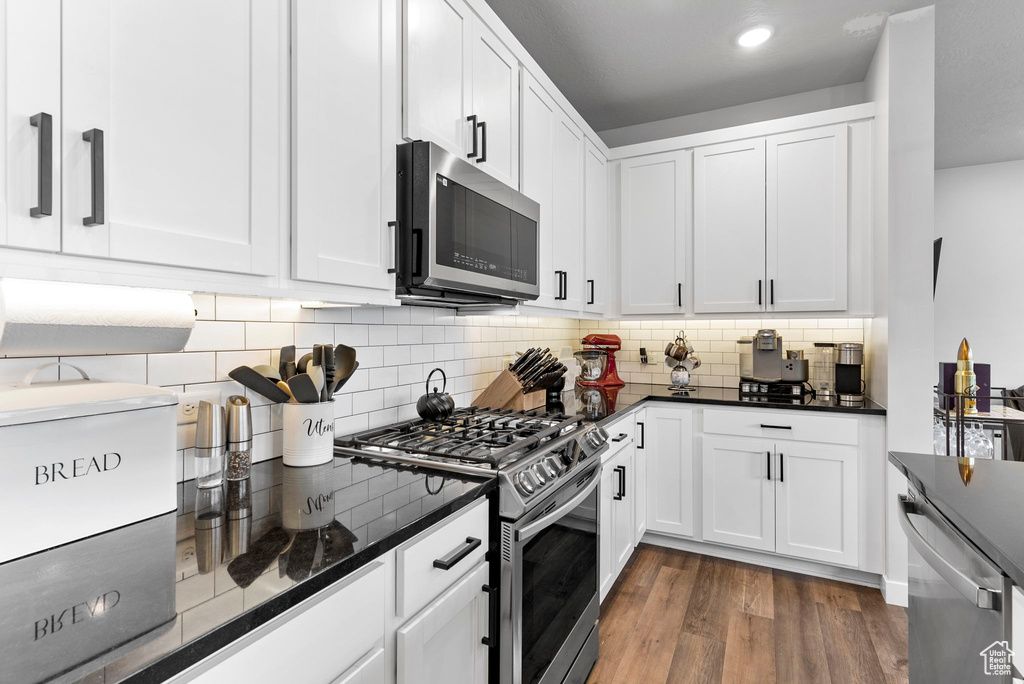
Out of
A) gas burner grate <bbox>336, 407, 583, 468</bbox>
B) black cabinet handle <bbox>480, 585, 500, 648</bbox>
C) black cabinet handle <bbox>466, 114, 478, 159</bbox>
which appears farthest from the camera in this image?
black cabinet handle <bbox>466, 114, 478, 159</bbox>

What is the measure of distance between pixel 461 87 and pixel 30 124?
1.26 metres

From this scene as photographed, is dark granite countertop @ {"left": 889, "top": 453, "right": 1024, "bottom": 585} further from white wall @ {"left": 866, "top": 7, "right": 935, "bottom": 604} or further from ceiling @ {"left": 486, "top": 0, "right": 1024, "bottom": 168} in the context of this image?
ceiling @ {"left": 486, "top": 0, "right": 1024, "bottom": 168}

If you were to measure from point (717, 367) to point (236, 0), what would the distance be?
126 inches

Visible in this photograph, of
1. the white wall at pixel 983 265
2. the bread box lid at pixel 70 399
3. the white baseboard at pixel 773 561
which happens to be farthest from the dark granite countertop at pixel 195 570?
the white wall at pixel 983 265

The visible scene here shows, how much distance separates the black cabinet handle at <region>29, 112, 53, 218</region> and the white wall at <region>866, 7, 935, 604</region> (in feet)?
9.75

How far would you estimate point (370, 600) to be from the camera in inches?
36.4

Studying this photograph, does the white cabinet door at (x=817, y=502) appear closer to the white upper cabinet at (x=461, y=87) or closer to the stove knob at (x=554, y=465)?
the stove knob at (x=554, y=465)

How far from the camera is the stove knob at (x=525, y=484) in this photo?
4.33 ft

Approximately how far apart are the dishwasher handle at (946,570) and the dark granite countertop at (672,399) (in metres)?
1.02

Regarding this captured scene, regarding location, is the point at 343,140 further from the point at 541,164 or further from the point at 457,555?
the point at 541,164

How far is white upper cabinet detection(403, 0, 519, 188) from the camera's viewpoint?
5.01 feet

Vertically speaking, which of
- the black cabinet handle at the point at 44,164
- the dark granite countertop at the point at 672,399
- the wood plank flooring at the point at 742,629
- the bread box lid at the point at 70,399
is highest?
the black cabinet handle at the point at 44,164

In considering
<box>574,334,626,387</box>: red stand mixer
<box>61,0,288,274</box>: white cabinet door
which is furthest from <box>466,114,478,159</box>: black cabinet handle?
<box>574,334,626,387</box>: red stand mixer

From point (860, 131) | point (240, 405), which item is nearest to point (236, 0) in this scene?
point (240, 405)
